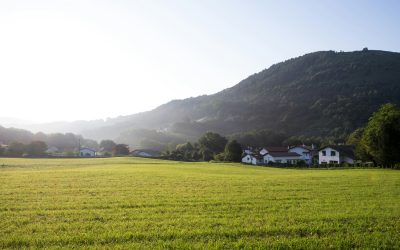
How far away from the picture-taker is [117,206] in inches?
712

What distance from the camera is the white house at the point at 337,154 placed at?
87.9 meters

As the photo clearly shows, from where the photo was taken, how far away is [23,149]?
115750 mm

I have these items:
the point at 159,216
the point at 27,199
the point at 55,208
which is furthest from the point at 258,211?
the point at 27,199

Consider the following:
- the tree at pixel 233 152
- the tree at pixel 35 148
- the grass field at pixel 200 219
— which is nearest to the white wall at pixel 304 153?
the tree at pixel 233 152

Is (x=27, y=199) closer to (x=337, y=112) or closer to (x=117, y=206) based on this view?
(x=117, y=206)

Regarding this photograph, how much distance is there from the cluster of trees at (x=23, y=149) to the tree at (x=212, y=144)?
51.6m

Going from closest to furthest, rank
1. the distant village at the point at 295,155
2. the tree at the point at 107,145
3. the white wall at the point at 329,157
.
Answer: the white wall at the point at 329,157 → the distant village at the point at 295,155 → the tree at the point at 107,145

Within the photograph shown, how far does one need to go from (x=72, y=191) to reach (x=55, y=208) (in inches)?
256

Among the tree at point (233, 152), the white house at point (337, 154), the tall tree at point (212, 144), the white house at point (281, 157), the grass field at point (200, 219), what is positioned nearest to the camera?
the grass field at point (200, 219)

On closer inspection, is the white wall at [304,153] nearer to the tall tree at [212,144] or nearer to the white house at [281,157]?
the white house at [281,157]

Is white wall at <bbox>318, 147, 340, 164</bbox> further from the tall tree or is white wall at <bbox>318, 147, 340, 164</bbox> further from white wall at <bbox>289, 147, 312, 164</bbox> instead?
the tall tree

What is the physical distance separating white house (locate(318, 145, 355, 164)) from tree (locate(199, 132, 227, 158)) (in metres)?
35.0

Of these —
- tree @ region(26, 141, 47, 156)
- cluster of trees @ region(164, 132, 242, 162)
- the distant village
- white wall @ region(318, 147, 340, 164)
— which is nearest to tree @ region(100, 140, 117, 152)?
tree @ region(26, 141, 47, 156)

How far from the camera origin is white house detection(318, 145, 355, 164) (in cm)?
8794
